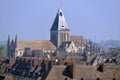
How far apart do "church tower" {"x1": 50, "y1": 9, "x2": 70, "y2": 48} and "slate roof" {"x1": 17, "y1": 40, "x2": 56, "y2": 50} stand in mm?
2132

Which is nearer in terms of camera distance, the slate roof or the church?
the church

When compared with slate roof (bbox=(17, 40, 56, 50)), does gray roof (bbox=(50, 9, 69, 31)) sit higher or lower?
higher

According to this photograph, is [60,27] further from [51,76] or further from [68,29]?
[51,76]

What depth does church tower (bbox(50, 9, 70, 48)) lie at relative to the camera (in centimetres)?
16325

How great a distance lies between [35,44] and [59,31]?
11.0 meters

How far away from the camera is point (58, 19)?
16588 centimetres

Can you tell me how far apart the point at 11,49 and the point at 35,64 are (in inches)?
3167

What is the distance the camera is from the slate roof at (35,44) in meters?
164

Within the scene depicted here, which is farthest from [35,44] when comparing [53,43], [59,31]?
[59,31]

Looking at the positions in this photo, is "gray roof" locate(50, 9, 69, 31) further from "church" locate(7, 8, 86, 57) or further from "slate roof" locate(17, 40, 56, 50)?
"slate roof" locate(17, 40, 56, 50)

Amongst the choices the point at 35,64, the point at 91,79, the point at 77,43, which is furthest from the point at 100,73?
the point at 77,43

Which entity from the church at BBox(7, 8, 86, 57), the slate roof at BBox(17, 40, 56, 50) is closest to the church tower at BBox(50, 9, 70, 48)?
the church at BBox(7, 8, 86, 57)

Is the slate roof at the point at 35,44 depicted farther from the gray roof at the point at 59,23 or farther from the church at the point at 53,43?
the gray roof at the point at 59,23

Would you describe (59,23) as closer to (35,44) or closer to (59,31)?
(59,31)
